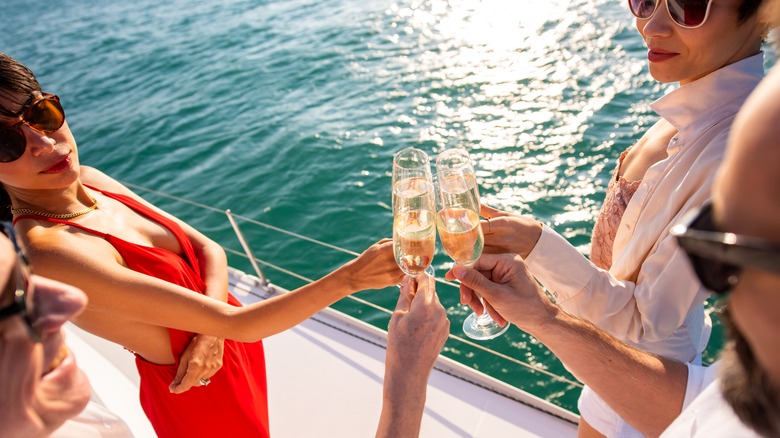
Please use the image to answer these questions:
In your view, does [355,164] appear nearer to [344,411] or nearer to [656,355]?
[344,411]

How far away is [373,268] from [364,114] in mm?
7276

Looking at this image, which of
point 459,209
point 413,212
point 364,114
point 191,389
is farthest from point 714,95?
point 364,114

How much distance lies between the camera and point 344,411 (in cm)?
323

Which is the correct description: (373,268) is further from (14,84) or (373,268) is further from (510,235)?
(14,84)

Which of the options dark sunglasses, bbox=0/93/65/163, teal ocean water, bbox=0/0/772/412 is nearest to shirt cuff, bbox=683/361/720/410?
dark sunglasses, bbox=0/93/65/163

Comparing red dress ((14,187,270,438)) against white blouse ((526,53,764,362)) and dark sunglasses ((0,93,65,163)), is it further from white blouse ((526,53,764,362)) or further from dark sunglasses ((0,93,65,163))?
white blouse ((526,53,764,362))

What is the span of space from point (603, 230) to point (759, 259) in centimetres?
179

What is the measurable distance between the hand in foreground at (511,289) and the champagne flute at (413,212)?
0.15 m

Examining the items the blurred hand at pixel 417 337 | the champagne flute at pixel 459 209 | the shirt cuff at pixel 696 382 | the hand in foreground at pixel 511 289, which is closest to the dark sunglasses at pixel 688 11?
the champagne flute at pixel 459 209

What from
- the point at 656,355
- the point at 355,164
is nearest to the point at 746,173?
the point at 656,355

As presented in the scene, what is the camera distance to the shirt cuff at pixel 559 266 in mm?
2080

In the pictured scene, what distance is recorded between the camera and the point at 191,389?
238 cm

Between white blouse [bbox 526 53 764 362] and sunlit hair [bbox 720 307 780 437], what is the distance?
2.99ft

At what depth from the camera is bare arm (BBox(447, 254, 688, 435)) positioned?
72.7 inches
